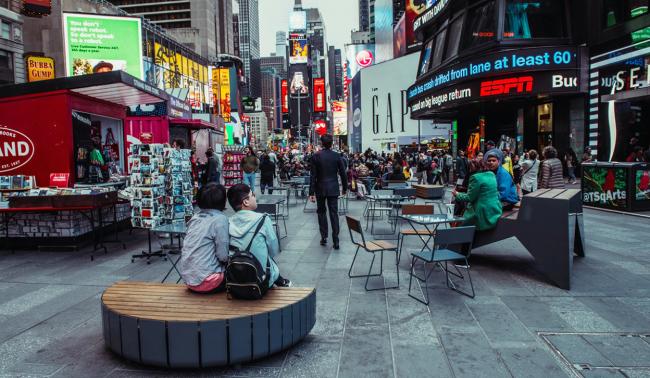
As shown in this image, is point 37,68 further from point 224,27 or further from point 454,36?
point 224,27

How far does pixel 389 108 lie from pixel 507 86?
36248 mm

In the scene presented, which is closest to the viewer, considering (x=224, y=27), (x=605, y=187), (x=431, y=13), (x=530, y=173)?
(x=530, y=173)

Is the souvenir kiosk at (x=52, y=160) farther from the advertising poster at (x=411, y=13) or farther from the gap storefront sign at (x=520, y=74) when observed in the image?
the advertising poster at (x=411, y=13)

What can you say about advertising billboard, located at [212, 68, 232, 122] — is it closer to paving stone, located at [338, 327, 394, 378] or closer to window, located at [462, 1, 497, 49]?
window, located at [462, 1, 497, 49]

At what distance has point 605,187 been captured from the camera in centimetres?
1202

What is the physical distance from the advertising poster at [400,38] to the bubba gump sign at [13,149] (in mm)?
53389

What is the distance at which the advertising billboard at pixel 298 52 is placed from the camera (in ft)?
406

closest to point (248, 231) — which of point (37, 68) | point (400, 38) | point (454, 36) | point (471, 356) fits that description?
point (471, 356)

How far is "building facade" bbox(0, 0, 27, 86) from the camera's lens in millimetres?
34656

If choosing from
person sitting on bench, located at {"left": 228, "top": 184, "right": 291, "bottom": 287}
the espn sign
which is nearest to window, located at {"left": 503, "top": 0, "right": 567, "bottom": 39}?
the espn sign

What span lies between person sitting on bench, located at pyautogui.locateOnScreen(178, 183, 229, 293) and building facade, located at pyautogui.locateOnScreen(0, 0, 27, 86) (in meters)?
38.9

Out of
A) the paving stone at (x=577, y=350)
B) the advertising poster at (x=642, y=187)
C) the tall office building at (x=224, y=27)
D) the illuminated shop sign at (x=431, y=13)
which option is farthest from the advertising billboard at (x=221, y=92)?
the paving stone at (x=577, y=350)

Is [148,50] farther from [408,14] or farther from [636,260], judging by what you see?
[636,260]

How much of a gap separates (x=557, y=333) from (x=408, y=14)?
181 ft
